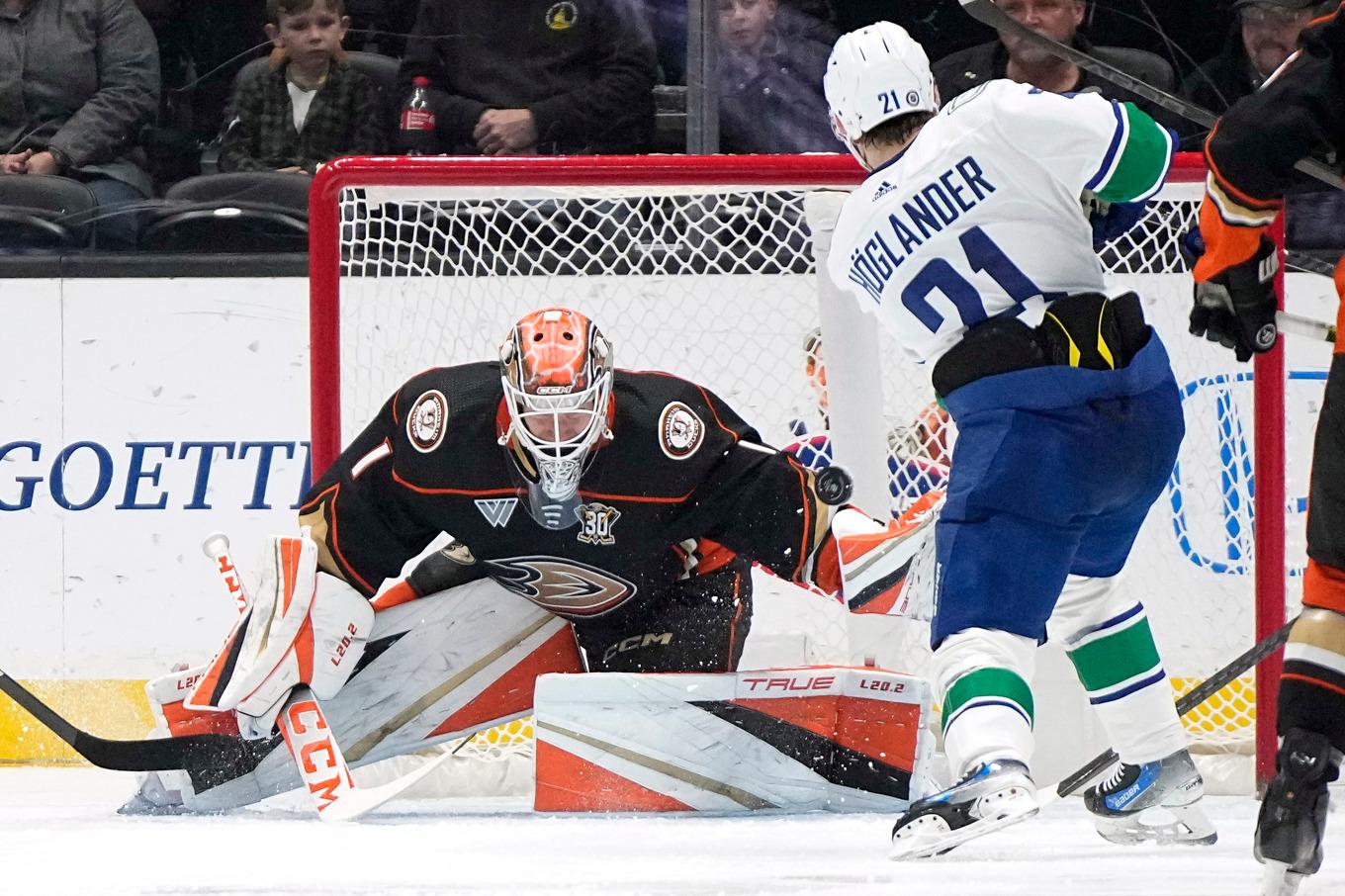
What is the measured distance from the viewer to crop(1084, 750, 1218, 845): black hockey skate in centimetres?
242

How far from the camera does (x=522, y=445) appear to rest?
2.86m

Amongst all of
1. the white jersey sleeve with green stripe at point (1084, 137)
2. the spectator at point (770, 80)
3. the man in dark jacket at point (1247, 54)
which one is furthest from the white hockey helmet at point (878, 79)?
the man in dark jacket at point (1247, 54)

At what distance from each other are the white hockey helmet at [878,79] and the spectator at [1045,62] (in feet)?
4.82

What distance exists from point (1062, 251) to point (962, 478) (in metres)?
0.32

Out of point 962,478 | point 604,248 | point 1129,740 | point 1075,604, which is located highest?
point 604,248

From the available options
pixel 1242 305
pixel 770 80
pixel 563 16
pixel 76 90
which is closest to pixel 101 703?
pixel 76 90

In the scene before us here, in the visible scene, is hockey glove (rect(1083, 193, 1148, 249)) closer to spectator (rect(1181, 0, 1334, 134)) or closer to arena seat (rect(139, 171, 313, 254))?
spectator (rect(1181, 0, 1334, 134))

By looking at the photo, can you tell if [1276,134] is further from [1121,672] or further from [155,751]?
[155,751]

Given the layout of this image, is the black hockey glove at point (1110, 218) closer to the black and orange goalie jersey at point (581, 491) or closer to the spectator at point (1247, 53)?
the black and orange goalie jersey at point (581, 491)

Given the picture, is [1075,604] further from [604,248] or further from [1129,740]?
[604,248]

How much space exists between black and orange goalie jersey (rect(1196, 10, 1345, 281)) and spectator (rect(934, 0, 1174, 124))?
185 cm

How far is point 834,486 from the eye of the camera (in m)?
2.88

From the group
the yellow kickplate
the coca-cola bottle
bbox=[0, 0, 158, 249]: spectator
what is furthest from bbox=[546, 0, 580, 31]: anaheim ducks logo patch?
the yellow kickplate

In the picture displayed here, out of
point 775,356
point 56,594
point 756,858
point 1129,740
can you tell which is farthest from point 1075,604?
point 56,594
